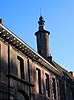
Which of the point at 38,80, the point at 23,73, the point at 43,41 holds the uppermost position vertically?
the point at 43,41

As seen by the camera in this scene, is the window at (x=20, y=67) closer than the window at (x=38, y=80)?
Yes

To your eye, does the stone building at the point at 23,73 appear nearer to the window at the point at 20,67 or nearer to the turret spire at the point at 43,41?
the window at the point at 20,67

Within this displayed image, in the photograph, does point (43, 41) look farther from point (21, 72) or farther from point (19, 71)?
point (19, 71)

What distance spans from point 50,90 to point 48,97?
3.16 feet

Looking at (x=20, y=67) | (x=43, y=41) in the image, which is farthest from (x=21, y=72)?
(x=43, y=41)

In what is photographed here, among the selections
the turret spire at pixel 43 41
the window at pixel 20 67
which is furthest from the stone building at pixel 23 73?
the turret spire at pixel 43 41

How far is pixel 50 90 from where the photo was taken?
26.5m

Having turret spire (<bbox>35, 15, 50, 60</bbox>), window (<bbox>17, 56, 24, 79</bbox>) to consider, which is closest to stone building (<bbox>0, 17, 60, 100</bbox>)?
window (<bbox>17, 56, 24, 79</bbox>)

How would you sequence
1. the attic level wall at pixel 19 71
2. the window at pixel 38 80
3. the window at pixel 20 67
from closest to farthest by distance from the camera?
1. the attic level wall at pixel 19 71
2. the window at pixel 20 67
3. the window at pixel 38 80

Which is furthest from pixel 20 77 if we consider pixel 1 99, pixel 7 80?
pixel 1 99

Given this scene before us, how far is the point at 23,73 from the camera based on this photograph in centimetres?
2105

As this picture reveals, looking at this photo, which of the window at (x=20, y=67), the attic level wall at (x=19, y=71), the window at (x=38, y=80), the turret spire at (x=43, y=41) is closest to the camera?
the attic level wall at (x=19, y=71)

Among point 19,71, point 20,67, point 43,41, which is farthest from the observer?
point 43,41

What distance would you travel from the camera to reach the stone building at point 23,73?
18125mm
